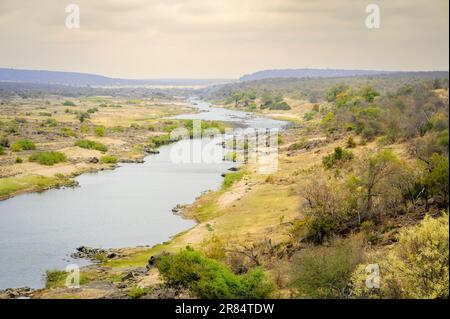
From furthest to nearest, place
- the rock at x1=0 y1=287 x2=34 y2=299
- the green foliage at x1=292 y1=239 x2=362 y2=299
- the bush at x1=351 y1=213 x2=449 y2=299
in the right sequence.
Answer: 1. the rock at x1=0 y1=287 x2=34 y2=299
2. the green foliage at x1=292 y1=239 x2=362 y2=299
3. the bush at x1=351 y1=213 x2=449 y2=299

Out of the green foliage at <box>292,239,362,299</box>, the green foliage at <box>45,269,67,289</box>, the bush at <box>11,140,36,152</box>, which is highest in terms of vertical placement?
the bush at <box>11,140,36,152</box>

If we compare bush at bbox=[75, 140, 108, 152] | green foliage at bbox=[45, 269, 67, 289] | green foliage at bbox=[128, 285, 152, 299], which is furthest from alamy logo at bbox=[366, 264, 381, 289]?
bush at bbox=[75, 140, 108, 152]

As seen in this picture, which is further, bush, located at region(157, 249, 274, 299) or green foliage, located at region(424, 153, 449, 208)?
green foliage, located at region(424, 153, 449, 208)

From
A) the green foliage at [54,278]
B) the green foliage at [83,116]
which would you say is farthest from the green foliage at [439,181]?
the green foliage at [83,116]

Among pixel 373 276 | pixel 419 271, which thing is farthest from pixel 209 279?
pixel 419 271

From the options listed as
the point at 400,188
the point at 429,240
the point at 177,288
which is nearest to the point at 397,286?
the point at 429,240

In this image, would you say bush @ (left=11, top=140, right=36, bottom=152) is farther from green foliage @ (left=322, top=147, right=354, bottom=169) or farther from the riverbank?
green foliage @ (left=322, top=147, right=354, bottom=169)

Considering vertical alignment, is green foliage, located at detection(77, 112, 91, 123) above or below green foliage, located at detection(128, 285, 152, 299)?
above
